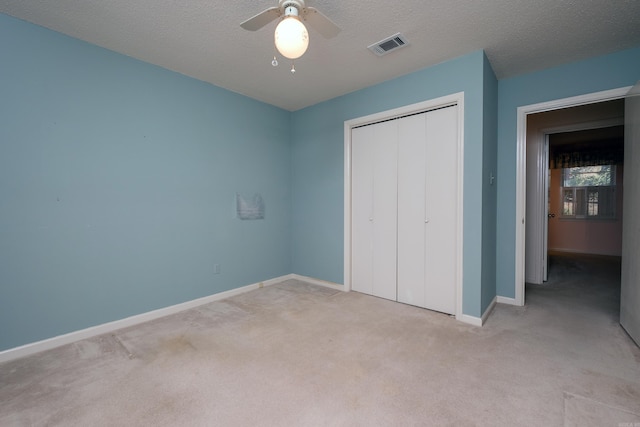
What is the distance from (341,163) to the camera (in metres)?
3.68

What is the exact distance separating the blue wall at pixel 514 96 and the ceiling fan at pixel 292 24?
8.11 ft

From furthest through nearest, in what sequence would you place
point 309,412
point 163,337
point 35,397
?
point 163,337, point 35,397, point 309,412

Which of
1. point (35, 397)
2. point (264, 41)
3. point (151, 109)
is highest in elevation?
point (264, 41)

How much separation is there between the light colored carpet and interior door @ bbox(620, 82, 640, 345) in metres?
0.21

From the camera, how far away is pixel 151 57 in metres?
2.66

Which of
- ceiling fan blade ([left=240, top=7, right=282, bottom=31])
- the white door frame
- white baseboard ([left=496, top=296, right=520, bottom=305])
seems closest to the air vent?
ceiling fan blade ([left=240, top=7, right=282, bottom=31])

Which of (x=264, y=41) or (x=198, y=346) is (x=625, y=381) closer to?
(x=198, y=346)

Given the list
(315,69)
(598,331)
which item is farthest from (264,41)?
(598,331)

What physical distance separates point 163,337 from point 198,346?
403 mm

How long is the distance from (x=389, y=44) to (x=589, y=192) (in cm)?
679

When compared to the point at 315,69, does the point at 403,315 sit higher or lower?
lower

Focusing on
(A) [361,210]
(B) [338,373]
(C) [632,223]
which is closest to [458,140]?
(A) [361,210]

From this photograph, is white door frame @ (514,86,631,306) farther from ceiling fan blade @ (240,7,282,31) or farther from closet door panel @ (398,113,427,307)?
ceiling fan blade @ (240,7,282,31)

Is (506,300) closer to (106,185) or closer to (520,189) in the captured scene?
(520,189)
